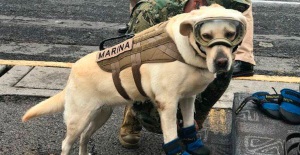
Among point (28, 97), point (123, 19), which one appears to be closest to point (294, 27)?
point (123, 19)

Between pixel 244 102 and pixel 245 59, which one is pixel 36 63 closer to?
pixel 245 59

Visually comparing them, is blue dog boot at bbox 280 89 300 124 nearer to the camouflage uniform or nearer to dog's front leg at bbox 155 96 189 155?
the camouflage uniform

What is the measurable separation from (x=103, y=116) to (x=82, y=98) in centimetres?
37

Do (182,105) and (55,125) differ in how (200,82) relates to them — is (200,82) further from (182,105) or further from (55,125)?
(55,125)

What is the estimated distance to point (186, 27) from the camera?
2307mm

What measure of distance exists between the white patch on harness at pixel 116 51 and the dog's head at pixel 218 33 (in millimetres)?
556

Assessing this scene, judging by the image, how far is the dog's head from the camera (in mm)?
2193

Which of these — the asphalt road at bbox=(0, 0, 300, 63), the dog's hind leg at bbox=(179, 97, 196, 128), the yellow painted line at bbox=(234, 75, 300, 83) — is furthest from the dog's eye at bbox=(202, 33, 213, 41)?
the asphalt road at bbox=(0, 0, 300, 63)

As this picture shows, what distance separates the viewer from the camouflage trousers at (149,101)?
3.01 m

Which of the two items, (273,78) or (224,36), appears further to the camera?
(273,78)

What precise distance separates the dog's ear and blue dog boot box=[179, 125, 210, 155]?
2.18 feet

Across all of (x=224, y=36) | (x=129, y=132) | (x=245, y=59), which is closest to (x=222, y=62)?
(x=224, y=36)

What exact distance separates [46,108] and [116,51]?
559 millimetres

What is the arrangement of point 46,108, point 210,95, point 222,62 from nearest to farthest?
point 222,62, point 46,108, point 210,95
